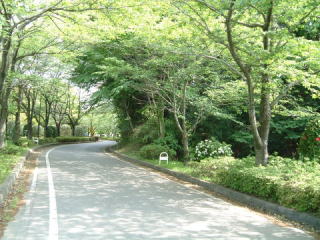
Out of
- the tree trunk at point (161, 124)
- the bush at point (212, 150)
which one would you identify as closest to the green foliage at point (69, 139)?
the tree trunk at point (161, 124)

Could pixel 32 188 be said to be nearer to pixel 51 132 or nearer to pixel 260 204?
pixel 260 204

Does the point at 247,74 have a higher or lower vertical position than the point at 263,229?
higher

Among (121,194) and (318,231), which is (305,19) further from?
(121,194)

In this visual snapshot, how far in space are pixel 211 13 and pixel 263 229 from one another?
6.01 metres

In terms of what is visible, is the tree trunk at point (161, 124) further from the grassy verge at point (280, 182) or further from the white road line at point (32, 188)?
the grassy verge at point (280, 182)

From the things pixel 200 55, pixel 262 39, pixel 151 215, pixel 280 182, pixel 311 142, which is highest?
pixel 262 39

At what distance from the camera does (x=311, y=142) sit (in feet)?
41.9

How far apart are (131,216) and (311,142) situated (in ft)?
28.3

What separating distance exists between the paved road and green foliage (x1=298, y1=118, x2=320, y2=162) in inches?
204

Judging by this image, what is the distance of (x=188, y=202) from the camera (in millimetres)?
8539

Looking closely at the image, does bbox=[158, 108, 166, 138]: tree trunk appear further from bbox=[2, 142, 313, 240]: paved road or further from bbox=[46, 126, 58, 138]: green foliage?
bbox=[46, 126, 58, 138]: green foliage

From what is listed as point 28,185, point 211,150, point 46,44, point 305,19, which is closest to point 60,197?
point 28,185

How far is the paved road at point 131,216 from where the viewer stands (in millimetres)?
5730

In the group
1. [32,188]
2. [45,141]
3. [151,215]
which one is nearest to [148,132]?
[32,188]
